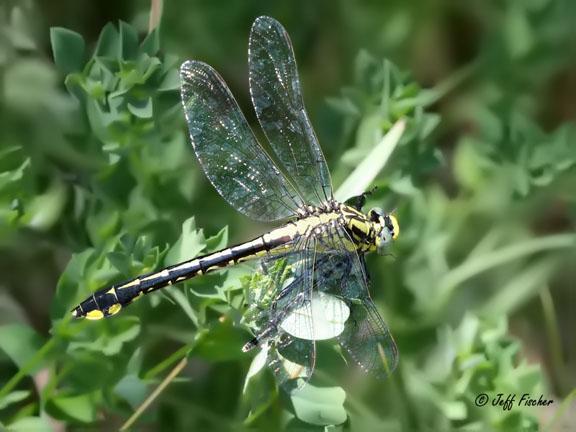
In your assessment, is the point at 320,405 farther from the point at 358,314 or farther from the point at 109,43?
the point at 109,43

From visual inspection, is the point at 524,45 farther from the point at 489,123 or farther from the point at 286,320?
the point at 286,320

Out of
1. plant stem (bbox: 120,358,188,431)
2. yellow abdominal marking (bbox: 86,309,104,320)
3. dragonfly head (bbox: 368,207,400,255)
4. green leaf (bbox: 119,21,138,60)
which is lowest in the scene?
plant stem (bbox: 120,358,188,431)

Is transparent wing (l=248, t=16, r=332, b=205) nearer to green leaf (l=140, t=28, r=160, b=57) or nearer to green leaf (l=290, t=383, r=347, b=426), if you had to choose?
green leaf (l=140, t=28, r=160, b=57)

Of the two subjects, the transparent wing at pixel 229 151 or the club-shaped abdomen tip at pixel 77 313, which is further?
the transparent wing at pixel 229 151

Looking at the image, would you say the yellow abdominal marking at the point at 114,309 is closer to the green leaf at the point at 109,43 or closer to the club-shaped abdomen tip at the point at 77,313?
the club-shaped abdomen tip at the point at 77,313

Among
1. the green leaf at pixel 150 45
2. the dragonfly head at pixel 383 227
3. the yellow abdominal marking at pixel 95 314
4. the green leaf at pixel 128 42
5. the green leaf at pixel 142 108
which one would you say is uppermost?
the green leaf at pixel 128 42

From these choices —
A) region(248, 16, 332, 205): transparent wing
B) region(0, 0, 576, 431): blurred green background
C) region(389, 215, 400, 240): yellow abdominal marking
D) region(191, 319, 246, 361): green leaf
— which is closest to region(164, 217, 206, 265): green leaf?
region(0, 0, 576, 431): blurred green background

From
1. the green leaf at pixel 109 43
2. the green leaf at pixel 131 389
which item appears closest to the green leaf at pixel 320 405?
the green leaf at pixel 131 389
